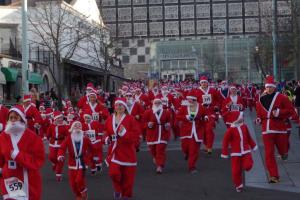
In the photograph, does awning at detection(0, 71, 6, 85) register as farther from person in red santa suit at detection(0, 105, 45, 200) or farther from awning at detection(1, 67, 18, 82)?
person in red santa suit at detection(0, 105, 45, 200)

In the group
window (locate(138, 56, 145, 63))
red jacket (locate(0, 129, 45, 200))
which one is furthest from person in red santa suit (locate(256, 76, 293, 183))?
window (locate(138, 56, 145, 63))

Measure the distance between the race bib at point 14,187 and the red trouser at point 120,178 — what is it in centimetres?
250

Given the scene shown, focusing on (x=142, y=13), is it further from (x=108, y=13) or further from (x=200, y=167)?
(x=200, y=167)

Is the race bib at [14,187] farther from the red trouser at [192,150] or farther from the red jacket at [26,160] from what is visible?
the red trouser at [192,150]

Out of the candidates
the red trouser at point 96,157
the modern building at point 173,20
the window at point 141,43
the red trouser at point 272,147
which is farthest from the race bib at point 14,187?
the window at point 141,43

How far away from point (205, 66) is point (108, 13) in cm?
2431

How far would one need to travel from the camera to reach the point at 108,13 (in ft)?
346

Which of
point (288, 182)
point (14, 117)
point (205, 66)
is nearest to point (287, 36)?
point (288, 182)

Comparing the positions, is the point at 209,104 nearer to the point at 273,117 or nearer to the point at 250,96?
the point at 273,117

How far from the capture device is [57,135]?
45.5 ft

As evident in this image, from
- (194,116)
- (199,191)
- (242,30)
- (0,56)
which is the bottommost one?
(199,191)

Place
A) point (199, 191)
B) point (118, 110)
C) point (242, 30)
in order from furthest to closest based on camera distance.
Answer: point (242, 30) < point (199, 191) < point (118, 110)

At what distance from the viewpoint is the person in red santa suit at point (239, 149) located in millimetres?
10617

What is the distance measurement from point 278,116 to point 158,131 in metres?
3.39
